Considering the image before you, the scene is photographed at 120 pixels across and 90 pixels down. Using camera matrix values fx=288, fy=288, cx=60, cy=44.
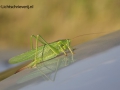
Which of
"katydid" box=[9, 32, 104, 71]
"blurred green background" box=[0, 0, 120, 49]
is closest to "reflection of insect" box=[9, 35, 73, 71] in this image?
"katydid" box=[9, 32, 104, 71]

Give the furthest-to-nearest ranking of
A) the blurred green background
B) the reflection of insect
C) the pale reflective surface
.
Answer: the blurred green background
the reflection of insect
the pale reflective surface

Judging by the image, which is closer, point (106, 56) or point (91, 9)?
point (106, 56)

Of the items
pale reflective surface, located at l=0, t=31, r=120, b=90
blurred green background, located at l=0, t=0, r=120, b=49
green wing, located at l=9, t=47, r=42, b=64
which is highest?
pale reflective surface, located at l=0, t=31, r=120, b=90

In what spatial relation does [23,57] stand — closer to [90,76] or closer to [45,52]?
[45,52]

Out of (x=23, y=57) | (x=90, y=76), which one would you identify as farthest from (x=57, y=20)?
(x=90, y=76)

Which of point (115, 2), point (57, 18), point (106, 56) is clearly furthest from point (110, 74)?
point (57, 18)

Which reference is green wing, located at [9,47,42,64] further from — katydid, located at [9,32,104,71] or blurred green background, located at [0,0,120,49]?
blurred green background, located at [0,0,120,49]

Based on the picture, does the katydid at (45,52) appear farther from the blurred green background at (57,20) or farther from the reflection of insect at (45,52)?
the blurred green background at (57,20)

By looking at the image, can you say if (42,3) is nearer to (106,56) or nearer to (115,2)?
(115,2)
